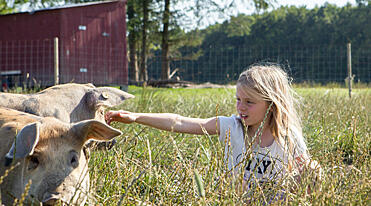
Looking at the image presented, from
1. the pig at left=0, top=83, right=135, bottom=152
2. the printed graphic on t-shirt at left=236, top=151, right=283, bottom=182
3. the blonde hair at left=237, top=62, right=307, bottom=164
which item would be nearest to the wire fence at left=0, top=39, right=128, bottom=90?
the pig at left=0, top=83, right=135, bottom=152

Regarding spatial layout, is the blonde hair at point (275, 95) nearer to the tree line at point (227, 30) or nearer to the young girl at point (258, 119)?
the young girl at point (258, 119)

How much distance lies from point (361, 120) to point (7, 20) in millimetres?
18240

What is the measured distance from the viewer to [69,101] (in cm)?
364

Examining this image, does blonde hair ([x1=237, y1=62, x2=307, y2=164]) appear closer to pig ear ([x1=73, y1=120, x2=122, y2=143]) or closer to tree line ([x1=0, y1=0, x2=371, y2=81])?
pig ear ([x1=73, y1=120, x2=122, y2=143])

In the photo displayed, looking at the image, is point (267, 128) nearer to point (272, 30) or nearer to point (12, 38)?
point (12, 38)

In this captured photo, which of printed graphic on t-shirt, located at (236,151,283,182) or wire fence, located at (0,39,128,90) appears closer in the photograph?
printed graphic on t-shirt, located at (236,151,283,182)

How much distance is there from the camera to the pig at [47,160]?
1971 millimetres

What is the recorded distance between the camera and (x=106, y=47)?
2052 centimetres

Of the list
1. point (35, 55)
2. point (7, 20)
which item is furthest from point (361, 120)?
point (7, 20)

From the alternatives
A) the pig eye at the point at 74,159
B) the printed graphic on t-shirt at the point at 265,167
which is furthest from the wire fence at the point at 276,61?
the pig eye at the point at 74,159

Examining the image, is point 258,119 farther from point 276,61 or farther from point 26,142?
point 276,61

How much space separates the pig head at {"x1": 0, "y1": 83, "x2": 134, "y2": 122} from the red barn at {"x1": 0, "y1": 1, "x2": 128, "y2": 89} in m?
14.9

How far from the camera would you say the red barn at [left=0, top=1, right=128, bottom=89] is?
18719mm

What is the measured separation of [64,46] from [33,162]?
18.1 m
